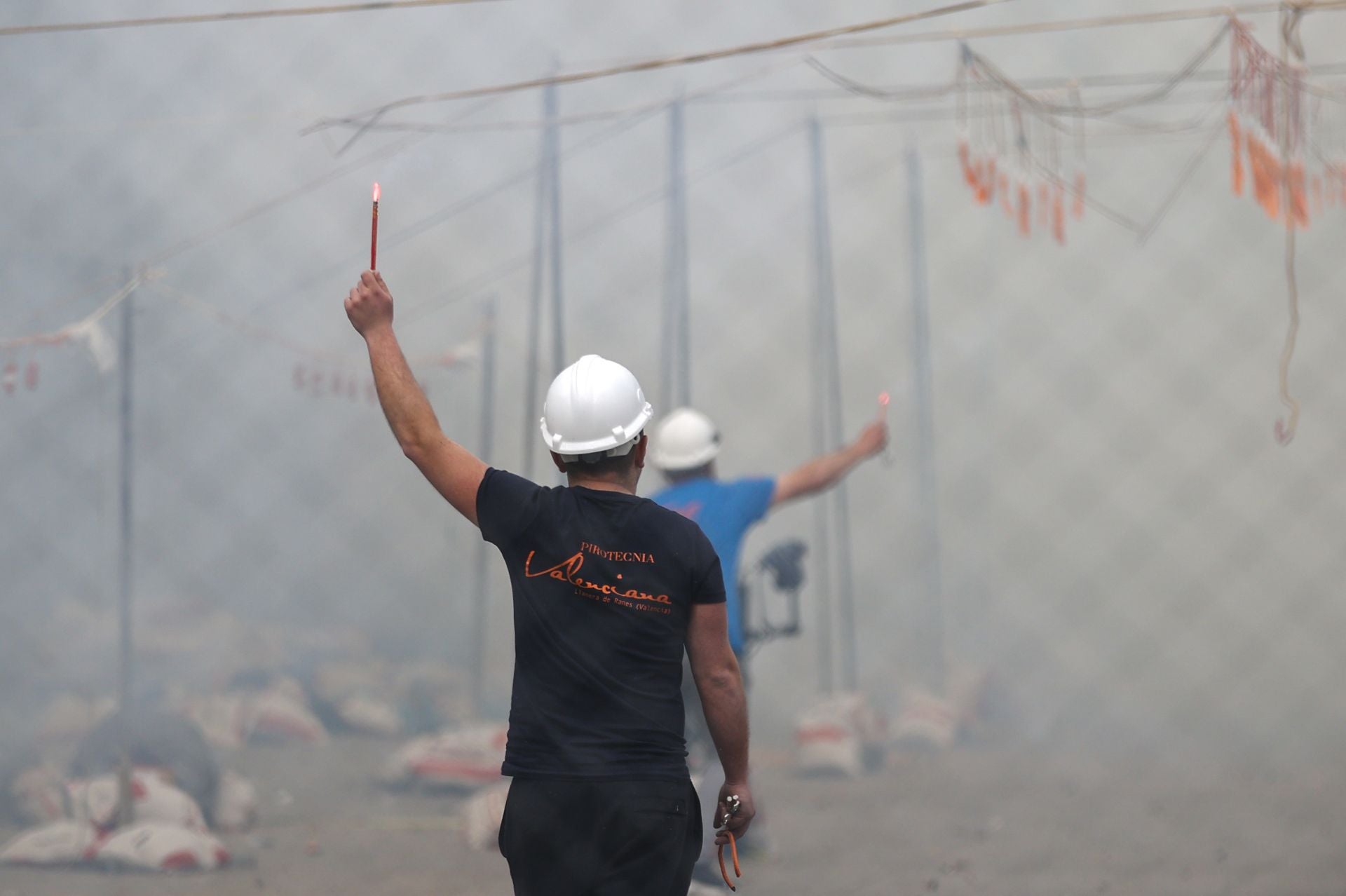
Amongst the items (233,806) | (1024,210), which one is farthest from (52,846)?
(1024,210)

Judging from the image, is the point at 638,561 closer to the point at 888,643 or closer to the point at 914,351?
the point at 914,351

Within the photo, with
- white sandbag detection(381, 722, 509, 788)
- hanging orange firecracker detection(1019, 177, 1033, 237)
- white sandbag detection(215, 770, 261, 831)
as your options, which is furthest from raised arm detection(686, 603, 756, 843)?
white sandbag detection(381, 722, 509, 788)

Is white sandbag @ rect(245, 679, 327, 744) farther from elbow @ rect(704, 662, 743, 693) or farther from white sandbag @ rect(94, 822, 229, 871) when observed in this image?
elbow @ rect(704, 662, 743, 693)

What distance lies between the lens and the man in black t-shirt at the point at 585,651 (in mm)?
2045

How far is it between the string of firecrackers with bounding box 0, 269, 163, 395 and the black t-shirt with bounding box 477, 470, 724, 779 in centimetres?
260

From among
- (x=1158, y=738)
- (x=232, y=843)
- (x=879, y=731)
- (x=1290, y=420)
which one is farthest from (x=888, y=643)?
(x=1290, y=420)

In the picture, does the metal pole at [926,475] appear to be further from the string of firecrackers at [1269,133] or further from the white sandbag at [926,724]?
the string of firecrackers at [1269,133]

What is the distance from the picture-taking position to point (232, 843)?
4.84m

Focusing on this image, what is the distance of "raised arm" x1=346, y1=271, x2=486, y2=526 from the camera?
2070 mm

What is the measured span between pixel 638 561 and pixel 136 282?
2.75 m

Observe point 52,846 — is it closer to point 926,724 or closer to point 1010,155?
point 1010,155

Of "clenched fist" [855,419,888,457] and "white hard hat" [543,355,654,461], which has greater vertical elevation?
"clenched fist" [855,419,888,457]

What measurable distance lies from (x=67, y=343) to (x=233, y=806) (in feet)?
6.15

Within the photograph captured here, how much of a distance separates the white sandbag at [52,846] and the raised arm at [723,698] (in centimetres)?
297
